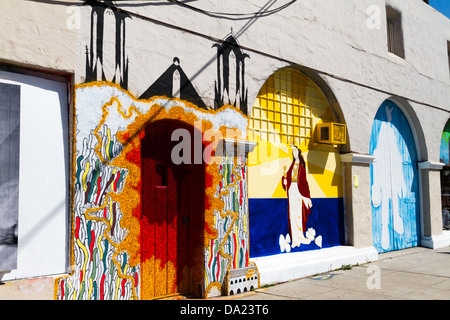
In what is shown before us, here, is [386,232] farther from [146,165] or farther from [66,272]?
[66,272]

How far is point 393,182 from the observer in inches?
430

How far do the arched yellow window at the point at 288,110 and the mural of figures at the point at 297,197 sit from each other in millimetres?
404

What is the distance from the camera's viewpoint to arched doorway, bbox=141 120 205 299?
19.9ft

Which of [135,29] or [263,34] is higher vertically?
[263,34]

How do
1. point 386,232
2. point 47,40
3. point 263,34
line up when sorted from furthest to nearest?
point 386,232 < point 263,34 < point 47,40

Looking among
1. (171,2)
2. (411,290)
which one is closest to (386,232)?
(411,290)

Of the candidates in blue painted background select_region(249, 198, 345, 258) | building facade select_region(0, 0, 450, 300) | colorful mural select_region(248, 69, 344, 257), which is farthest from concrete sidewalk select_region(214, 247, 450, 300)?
colorful mural select_region(248, 69, 344, 257)

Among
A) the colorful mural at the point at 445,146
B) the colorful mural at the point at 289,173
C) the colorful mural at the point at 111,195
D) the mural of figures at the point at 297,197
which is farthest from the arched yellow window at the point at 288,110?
the colorful mural at the point at 445,146

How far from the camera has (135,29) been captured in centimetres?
589

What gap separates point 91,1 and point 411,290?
5.94m

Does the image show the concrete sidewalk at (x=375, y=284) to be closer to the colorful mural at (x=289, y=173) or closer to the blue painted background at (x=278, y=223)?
the blue painted background at (x=278, y=223)

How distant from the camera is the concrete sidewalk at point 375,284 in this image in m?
6.49

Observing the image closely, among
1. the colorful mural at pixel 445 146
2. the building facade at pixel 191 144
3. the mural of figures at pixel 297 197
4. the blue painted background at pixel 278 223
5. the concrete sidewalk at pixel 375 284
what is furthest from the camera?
the colorful mural at pixel 445 146

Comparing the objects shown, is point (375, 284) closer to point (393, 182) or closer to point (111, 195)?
point (393, 182)
